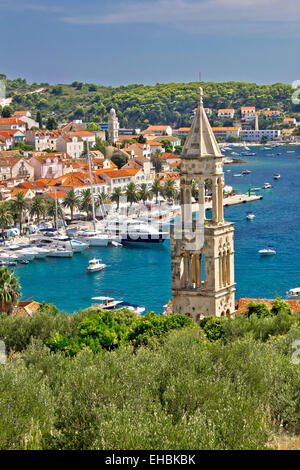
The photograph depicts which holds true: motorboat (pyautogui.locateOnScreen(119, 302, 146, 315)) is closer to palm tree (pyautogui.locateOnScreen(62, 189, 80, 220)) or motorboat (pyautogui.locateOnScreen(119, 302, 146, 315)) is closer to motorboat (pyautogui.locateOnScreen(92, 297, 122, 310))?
motorboat (pyautogui.locateOnScreen(92, 297, 122, 310))

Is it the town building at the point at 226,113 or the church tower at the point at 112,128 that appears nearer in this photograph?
the church tower at the point at 112,128

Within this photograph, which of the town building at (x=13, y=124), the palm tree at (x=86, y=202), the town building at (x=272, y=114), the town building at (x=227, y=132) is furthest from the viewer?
the town building at (x=272, y=114)

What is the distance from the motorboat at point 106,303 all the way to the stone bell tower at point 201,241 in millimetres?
19261

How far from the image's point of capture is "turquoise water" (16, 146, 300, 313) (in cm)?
4225

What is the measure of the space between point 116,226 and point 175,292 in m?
43.2

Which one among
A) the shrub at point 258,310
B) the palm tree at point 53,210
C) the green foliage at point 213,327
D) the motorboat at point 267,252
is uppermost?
the green foliage at point 213,327

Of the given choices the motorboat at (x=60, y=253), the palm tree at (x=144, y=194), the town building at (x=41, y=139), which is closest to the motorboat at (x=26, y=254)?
the motorboat at (x=60, y=253)

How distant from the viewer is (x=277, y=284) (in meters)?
43.2

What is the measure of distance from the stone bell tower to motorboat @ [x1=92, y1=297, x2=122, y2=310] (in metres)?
19.3

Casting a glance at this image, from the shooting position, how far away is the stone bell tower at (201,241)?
57.3 ft

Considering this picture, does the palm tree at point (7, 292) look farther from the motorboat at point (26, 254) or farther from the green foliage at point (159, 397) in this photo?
the motorboat at point (26, 254)

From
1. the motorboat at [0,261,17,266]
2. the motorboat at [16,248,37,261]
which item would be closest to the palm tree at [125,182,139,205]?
the motorboat at [16,248,37,261]
